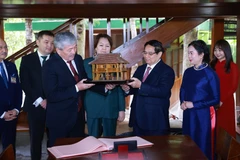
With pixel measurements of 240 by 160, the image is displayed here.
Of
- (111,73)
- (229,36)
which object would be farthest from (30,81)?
(229,36)

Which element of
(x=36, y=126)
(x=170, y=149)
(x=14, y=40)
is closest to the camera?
(x=170, y=149)

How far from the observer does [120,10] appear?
188 inches

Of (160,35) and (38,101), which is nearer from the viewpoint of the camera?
(38,101)

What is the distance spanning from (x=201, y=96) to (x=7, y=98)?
1834 millimetres

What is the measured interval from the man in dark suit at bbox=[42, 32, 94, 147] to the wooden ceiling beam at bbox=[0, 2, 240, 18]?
5.79 ft

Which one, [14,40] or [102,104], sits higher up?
[14,40]

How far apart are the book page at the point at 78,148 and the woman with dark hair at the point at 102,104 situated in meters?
0.85

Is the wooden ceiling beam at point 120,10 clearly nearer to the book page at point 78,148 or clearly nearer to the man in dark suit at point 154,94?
the man in dark suit at point 154,94

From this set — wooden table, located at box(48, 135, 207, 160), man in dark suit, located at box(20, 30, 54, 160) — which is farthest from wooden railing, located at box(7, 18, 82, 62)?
wooden table, located at box(48, 135, 207, 160)

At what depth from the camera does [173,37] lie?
16.6ft

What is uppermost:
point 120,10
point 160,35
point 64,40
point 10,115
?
point 120,10

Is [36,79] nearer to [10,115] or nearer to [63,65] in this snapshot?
[10,115]

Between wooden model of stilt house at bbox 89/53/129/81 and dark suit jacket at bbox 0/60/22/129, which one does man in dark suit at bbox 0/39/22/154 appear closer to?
dark suit jacket at bbox 0/60/22/129

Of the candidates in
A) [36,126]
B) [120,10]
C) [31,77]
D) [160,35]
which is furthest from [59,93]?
[160,35]
